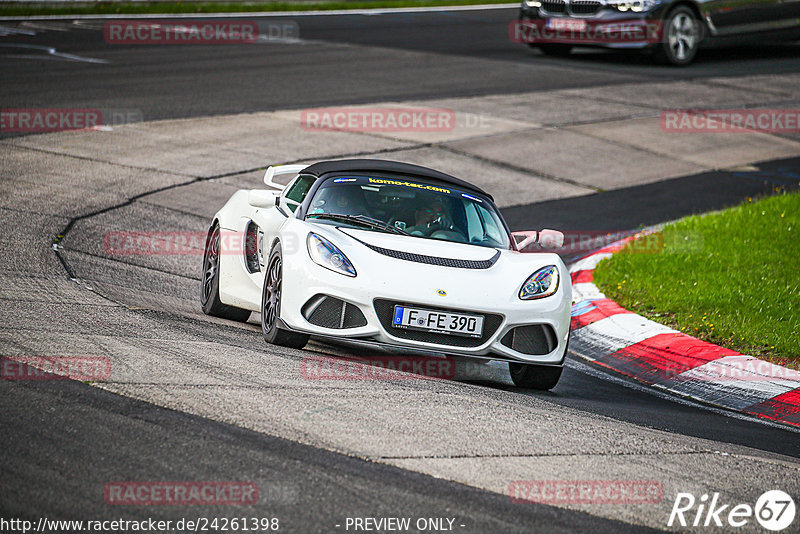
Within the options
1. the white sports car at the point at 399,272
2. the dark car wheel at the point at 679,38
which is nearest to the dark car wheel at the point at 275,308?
the white sports car at the point at 399,272

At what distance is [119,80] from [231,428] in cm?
1361

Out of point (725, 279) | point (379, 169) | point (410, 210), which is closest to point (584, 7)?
point (725, 279)

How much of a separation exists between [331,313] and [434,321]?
63 centimetres

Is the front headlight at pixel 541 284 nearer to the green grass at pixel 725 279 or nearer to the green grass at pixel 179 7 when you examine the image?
the green grass at pixel 725 279

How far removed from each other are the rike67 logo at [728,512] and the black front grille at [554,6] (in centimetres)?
1608

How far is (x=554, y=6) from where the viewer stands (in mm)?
19812

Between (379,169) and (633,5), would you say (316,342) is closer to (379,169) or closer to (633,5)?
(379,169)

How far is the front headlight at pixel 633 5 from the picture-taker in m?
19.1

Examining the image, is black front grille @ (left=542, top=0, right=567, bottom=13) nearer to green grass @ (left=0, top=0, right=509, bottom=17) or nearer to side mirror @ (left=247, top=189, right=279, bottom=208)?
green grass @ (left=0, top=0, right=509, bottom=17)

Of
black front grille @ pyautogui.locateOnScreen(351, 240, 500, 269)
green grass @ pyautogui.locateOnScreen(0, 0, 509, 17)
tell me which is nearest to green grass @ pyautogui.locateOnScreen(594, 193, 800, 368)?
black front grille @ pyautogui.locateOnScreen(351, 240, 500, 269)

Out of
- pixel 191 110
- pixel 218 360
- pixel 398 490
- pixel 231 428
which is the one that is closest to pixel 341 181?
pixel 218 360

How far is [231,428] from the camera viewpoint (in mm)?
4727

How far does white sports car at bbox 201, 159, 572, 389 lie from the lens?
6.48 metres

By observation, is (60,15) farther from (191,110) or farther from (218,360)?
(218,360)
